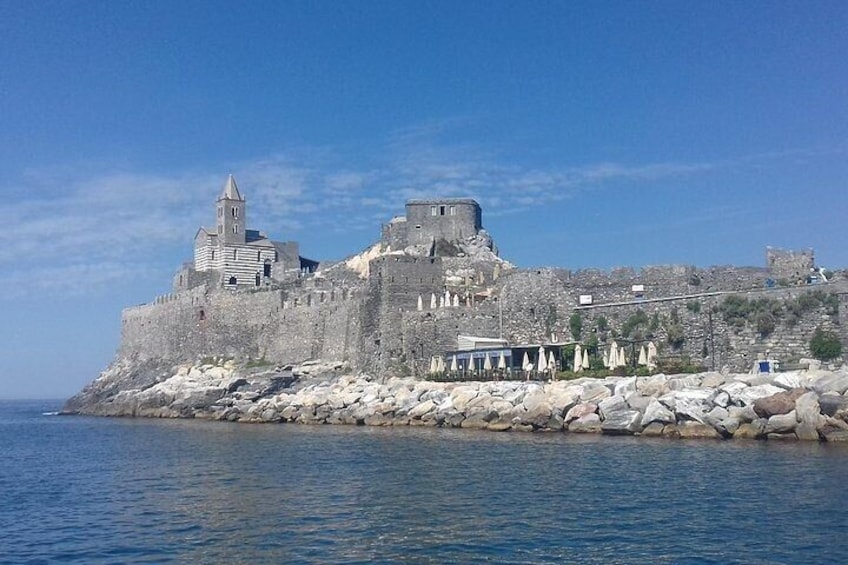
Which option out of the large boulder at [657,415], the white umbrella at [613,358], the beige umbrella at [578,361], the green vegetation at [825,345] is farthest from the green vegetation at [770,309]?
the large boulder at [657,415]

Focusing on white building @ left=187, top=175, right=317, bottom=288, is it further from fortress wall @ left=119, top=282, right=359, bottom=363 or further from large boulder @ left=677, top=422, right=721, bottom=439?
large boulder @ left=677, top=422, right=721, bottom=439

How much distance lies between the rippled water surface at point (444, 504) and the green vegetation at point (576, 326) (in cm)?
1025

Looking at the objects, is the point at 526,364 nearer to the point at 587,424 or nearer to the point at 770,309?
the point at 587,424

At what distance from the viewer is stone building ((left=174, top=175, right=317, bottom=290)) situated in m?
57.2

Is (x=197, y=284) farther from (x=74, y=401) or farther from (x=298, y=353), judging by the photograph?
(x=74, y=401)

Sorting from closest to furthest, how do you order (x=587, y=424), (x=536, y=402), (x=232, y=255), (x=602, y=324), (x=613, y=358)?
1. (x=587, y=424)
2. (x=536, y=402)
3. (x=613, y=358)
4. (x=602, y=324)
5. (x=232, y=255)

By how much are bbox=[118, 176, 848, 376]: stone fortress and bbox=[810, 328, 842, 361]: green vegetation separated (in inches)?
11.0

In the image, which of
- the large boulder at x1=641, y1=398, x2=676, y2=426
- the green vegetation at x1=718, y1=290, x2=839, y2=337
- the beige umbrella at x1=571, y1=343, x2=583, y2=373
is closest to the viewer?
the large boulder at x1=641, y1=398, x2=676, y2=426

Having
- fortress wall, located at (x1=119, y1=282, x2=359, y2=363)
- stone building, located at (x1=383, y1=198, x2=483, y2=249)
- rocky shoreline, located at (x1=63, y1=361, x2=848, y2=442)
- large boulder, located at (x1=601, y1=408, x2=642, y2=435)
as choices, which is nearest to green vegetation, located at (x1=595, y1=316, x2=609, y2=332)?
rocky shoreline, located at (x1=63, y1=361, x2=848, y2=442)

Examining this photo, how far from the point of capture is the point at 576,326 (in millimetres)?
37562

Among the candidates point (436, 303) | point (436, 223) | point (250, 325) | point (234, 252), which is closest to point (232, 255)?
point (234, 252)

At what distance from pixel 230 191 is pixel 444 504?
44297 millimetres

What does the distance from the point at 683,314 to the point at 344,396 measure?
14473mm

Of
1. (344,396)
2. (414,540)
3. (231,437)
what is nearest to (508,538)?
(414,540)
